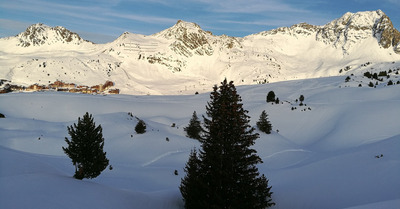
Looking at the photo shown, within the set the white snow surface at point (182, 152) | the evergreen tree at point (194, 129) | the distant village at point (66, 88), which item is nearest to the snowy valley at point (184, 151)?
the white snow surface at point (182, 152)

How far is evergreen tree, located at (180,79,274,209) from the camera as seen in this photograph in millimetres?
12102

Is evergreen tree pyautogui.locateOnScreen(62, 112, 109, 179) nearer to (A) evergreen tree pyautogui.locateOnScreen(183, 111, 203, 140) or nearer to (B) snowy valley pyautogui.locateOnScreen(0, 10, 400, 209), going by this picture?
(B) snowy valley pyautogui.locateOnScreen(0, 10, 400, 209)

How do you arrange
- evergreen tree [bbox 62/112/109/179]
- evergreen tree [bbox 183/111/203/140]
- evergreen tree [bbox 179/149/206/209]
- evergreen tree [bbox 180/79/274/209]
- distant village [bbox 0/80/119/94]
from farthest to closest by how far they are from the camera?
distant village [bbox 0/80/119/94] → evergreen tree [bbox 183/111/203/140] → evergreen tree [bbox 62/112/109/179] → evergreen tree [bbox 179/149/206/209] → evergreen tree [bbox 180/79/274/209]

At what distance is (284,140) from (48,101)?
5434 centimetres

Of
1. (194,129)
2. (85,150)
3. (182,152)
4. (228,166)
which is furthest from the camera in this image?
(194,129)

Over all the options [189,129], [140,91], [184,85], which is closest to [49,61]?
[140,91]

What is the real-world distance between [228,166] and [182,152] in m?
20.7

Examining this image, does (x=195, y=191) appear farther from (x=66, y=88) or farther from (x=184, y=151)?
(x=66, y=88)

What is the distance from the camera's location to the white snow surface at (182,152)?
1305 centimetres

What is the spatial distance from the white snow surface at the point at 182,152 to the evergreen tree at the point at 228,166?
3.38m

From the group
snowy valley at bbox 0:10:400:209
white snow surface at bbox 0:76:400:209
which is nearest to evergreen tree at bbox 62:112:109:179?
white snow surface at bbox 0:76:400:209

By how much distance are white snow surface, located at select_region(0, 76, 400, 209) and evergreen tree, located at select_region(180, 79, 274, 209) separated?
3.38m

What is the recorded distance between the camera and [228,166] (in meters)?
12.3

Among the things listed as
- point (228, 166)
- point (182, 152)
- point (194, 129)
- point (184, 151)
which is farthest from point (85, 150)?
point (194, 129)
